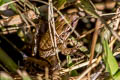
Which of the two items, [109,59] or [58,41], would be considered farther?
[58,41]

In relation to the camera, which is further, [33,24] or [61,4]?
[33,24]

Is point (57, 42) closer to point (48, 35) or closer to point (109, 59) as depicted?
point (48, 35)

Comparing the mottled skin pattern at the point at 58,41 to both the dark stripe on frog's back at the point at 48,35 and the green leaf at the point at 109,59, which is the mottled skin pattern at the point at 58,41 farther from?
the green leaf at the point at 109,59

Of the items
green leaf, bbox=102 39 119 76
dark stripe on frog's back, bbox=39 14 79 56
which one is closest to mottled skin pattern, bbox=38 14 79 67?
dark stripe on frog's back, bbox=39 14 79 56

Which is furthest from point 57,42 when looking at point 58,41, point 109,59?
point 109,59

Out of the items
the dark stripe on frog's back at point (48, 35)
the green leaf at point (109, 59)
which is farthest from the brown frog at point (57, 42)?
the green leaf at point (109, 59)

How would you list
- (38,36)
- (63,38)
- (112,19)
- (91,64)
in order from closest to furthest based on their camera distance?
(91,64) < (112,19) < (63,38) < (38,36)

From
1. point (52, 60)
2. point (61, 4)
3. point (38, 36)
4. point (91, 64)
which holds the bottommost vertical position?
point (91, 64)

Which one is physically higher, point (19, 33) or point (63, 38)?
point (19, 33)

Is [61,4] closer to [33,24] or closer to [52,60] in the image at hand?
[33,24]

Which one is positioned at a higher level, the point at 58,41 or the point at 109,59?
the point at 58,41

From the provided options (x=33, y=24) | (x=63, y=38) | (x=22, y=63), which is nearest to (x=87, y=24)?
(x=63, y=38)
